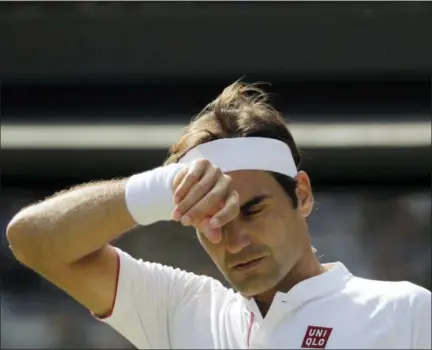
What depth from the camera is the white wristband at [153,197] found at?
1.82 meters

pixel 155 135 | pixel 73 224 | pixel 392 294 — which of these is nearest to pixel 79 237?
pixel 73 224

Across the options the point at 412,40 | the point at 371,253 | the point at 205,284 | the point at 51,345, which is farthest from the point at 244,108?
the point at 51,345

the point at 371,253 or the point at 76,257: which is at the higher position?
the point at 76,257

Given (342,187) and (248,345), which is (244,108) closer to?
(248,345)

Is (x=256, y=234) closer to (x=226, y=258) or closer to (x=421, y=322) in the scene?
(x=226, y=258)

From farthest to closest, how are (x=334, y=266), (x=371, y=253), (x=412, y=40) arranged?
(x=371, y=253) < (x=412, y=40) < (x=334, y=266)

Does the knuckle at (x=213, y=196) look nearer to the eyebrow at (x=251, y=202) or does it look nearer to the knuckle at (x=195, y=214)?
the knuckle at (x=195, y=214)

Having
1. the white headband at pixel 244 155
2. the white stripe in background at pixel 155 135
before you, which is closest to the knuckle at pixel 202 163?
the white headband at pixel 244 155

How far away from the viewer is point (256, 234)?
1875mm

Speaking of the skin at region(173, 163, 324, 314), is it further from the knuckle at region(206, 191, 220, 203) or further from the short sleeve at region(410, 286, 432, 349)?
the short sleeve at region(410, 286, 432, 349)

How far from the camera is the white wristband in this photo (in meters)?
1.82

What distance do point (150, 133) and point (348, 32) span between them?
0.84 metres

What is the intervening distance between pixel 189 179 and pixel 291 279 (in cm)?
33

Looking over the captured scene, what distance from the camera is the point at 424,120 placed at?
3648mm
